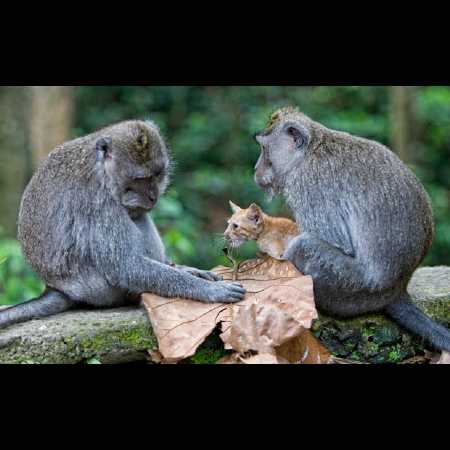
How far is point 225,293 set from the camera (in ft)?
18.4

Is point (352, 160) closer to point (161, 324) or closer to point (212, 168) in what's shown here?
point (161, 324)

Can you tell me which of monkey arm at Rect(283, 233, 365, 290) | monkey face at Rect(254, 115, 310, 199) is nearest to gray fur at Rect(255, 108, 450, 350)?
monkey arm at Rect(283, 233, 365, 290)

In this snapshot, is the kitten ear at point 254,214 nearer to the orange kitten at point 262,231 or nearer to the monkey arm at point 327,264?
the orange kitten at point 262,231

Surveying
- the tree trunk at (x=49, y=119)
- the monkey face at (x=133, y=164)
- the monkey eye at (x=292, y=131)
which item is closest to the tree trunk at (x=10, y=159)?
the tree trunk at (x=49, y=119)

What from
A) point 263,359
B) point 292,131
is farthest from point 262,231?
point 263,359

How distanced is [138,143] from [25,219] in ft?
3.69

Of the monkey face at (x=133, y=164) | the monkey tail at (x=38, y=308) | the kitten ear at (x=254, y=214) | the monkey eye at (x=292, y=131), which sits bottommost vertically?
the monkey tail at (x=38, y=308)

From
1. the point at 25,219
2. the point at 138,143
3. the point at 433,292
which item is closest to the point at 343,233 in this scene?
the point at 433,292

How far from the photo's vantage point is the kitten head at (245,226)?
6.73 m

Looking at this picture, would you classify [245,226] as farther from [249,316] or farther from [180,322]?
[249,316]

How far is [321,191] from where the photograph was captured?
5852mm

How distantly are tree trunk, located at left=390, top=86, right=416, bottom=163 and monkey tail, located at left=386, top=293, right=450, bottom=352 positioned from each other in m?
7.45

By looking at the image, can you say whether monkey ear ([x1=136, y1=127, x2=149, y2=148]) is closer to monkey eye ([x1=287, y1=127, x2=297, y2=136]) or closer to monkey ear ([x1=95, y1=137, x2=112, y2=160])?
monkey ear ([x1=95, y1=137, x2=112, y2=160])

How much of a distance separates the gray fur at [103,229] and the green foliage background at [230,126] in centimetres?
665
